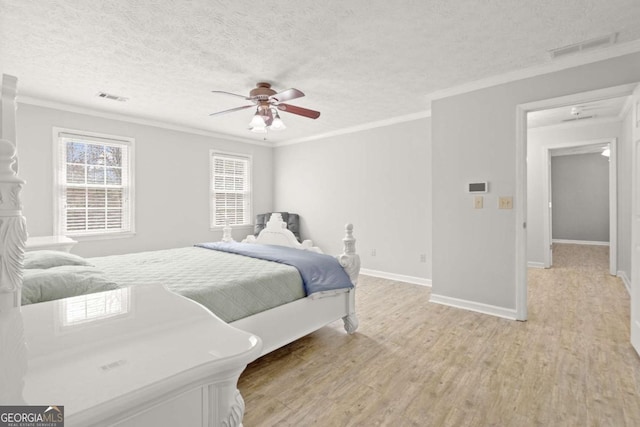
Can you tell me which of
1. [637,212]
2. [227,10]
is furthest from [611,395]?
[227,10]

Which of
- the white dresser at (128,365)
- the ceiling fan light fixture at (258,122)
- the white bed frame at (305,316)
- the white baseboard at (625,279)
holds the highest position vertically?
the ceiling fan light fixture at (258,122)

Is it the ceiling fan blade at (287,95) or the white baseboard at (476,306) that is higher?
the ceiling fan blade at (287,95)

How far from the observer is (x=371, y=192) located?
5285 mm

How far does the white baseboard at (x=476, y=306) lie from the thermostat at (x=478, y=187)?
1271 mm

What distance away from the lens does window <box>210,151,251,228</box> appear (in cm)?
580

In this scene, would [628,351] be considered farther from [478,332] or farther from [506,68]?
[506,68]

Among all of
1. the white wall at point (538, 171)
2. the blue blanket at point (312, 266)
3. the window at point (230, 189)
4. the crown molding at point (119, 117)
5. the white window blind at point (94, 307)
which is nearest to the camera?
the white window blind at point (94, 307)

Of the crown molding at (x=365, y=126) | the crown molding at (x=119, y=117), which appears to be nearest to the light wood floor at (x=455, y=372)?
the crown molding at (x=365, y=126)

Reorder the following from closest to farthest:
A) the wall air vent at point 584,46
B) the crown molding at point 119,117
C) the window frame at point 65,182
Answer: the wall air vent at point 584,46
the crown molding at point 119,117
the window frame at point 65,182

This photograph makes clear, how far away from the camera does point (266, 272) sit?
2.52 m

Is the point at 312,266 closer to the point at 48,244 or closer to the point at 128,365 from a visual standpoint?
the point at 128,365

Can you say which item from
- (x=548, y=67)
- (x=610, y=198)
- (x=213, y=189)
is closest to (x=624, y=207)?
(x=610, y=198)

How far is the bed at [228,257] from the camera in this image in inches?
34.4

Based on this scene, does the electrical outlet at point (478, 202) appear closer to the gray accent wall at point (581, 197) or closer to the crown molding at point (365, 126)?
the crown molding at point (365, 126)
